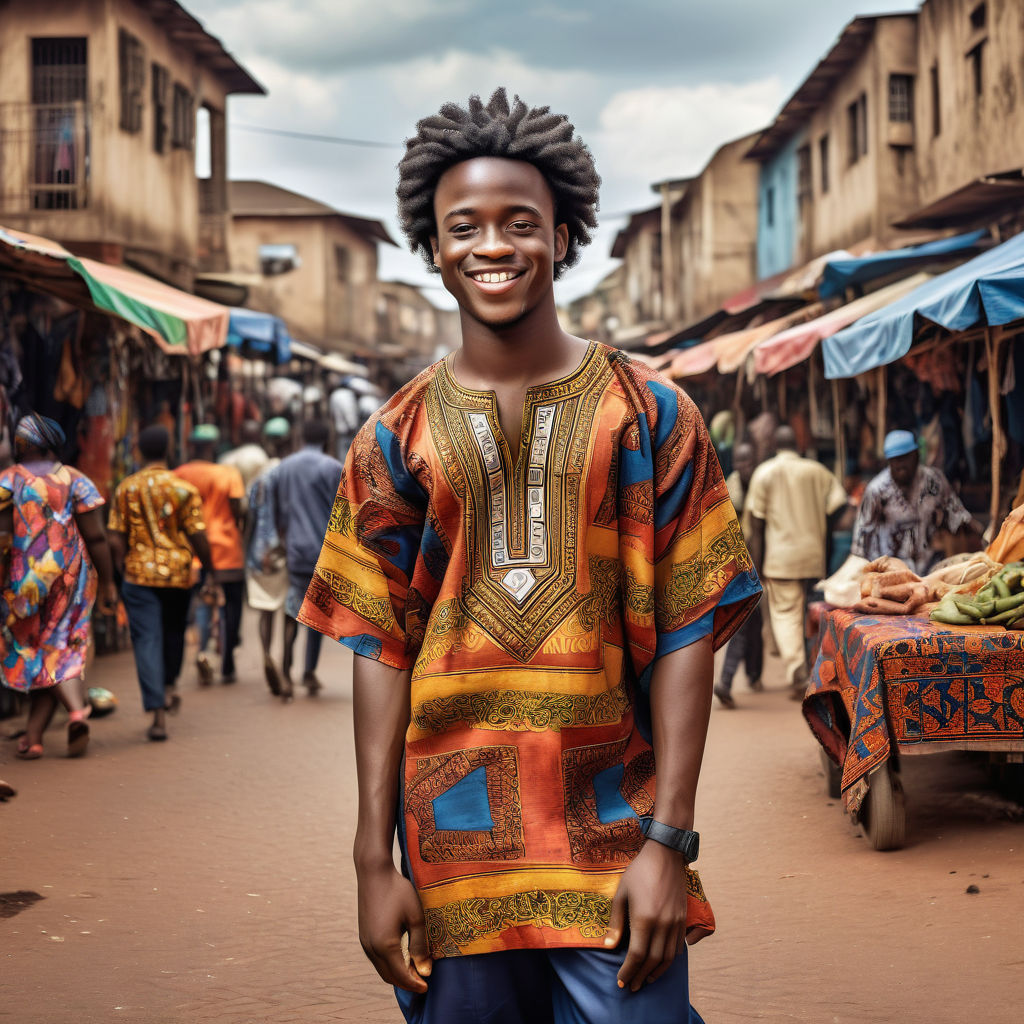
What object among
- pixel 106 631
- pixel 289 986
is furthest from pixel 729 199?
pixel 289 986

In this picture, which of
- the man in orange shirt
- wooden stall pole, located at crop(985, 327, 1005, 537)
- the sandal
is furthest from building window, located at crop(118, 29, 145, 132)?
wooden stall pole, located at crop(985, 327, 1005, 537)

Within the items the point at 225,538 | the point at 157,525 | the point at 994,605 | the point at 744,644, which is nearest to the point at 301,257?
the point at 225,538

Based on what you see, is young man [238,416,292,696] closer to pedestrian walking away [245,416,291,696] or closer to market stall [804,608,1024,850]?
pedestrian walking away [245,416,291,696]

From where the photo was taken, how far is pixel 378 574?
222 cm

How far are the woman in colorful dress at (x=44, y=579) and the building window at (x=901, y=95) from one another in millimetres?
14676

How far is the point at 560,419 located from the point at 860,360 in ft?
26.4

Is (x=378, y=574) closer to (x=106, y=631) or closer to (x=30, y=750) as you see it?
(x=30, y=750)

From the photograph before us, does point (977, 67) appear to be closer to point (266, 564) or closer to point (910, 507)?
point (910, 507)

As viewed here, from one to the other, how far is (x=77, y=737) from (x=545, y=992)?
650 centimetres

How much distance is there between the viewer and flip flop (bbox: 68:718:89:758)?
802 centimetres

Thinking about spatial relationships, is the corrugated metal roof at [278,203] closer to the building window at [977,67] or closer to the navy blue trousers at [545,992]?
the building window at [977,67]

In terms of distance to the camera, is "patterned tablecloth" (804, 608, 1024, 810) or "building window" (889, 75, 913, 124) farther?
"building window" (889, 75, 913, 124)

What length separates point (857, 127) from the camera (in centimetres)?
2102

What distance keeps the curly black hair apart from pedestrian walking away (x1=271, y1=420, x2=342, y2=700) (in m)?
8.21
